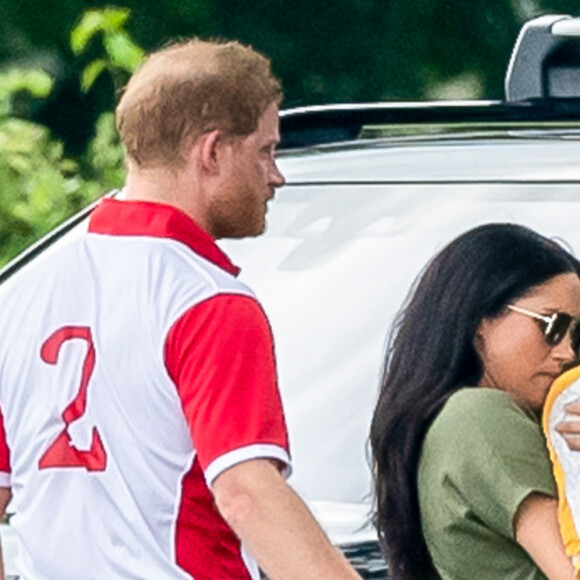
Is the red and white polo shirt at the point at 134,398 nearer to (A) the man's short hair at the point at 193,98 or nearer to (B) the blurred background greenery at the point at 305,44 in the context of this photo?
(A) the man's short hair at the point at 193,98

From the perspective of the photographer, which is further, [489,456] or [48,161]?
[48,161]

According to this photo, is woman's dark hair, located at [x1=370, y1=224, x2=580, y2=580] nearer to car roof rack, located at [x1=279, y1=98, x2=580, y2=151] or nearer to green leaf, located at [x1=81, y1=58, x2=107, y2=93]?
car roof rack, located at [x1=279, y1=98, x2=580, y2=151]

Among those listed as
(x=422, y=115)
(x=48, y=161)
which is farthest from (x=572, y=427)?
(x=48, y=161)

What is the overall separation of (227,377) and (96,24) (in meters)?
5.18

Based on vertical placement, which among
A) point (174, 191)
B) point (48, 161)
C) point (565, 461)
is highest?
point (174, 191)

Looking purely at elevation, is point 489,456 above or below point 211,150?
below

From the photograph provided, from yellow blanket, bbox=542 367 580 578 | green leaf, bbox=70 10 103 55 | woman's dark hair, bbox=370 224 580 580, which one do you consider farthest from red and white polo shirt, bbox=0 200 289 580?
green leaf, bbox=70 10 103 55

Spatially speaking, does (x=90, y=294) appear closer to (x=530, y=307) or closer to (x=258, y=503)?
(x=258, y=503)

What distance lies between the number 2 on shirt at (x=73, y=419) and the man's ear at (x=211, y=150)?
0.84ft

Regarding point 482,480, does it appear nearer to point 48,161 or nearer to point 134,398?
point 134,398

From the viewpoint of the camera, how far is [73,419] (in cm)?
325

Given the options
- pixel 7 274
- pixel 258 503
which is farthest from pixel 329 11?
pixel 258 503

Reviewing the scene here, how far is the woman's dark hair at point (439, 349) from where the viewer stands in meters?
3.67

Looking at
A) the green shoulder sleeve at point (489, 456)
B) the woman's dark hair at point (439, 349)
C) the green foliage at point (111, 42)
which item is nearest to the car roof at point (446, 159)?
the woman's dark hair at point (439, 349)
